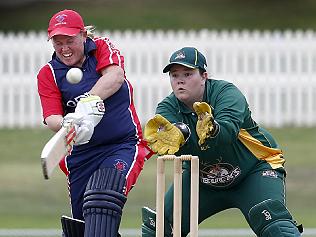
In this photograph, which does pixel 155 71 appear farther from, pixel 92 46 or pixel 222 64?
pixel 92 46

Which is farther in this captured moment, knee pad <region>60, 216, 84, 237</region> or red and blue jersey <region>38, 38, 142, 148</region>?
knee pad <region>60, 216, 84, 237</region>

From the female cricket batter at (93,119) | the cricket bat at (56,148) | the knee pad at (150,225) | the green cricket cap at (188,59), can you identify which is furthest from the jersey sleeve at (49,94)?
the knee pad at (150,225)

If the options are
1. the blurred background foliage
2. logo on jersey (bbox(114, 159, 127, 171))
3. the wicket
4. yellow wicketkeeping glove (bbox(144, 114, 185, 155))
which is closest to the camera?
the wicket

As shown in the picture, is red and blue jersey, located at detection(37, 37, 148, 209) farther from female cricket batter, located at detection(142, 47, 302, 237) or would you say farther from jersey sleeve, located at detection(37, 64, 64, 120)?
female cricket batter, located at detection(142, 47, 302, 237)

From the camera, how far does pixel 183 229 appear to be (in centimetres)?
695

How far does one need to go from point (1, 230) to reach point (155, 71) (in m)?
6.83

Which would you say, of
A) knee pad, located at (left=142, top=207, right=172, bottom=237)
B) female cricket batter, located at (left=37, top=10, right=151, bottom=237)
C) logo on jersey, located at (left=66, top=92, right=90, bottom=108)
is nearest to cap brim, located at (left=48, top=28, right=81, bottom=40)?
female cricket batter, located at (left=37, top=10, right=151, bottom=237)

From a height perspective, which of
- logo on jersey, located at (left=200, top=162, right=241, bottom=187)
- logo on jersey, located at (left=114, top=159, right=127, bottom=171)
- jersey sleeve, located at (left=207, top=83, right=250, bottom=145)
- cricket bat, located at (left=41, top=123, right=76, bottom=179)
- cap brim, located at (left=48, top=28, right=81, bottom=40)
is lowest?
logo on jersey, located at (left=200, top=162, right=241, bottom=187)

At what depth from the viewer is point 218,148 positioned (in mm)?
6730

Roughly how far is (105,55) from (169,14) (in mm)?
18871

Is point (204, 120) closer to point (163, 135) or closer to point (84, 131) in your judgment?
point (163, 135)

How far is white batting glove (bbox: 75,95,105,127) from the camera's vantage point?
6480mm

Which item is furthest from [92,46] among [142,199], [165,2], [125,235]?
[165,2]

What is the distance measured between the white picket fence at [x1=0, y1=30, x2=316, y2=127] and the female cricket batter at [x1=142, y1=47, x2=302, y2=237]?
995 cm
